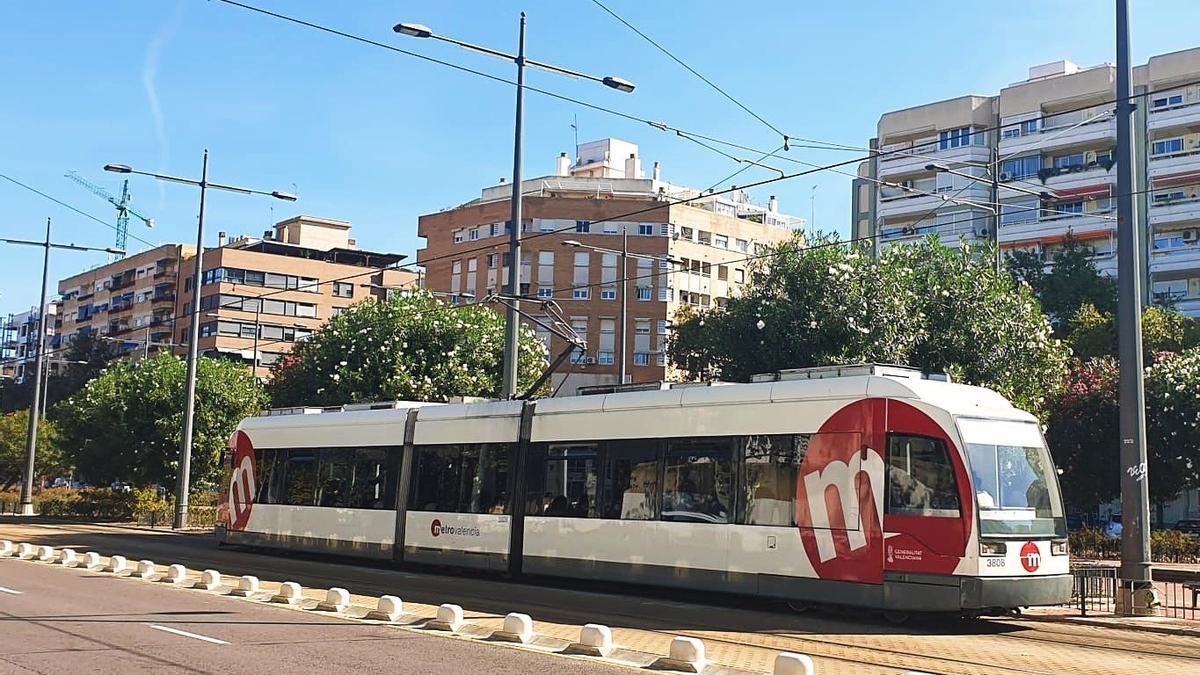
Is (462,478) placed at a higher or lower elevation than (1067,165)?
lower

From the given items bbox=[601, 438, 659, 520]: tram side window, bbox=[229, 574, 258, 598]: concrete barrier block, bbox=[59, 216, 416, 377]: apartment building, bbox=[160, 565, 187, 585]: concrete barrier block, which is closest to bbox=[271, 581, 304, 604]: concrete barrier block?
bbox=[229, 574, 258, 598]: concrete barrier block

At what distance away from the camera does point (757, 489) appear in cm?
1700

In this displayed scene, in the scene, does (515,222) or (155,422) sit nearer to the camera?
(515,222)

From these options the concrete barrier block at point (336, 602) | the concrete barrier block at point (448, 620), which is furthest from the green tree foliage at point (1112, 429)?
the concrete barrier block at point (448, 620)

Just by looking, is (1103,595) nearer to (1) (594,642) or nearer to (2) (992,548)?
(2) (992,548)

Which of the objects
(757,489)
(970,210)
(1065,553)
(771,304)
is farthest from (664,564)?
(970,210)

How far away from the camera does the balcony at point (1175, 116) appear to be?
6022 cm

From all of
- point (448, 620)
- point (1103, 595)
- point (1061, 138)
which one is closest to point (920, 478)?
point (1103, 595)

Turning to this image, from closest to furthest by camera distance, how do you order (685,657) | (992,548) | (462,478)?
(685,657)
(992,548)
(462,478)

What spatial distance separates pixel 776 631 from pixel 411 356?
25.3 meters

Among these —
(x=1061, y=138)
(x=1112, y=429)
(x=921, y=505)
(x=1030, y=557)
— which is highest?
(x=1061, y=138)

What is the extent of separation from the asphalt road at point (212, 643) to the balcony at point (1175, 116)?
56.4 meters

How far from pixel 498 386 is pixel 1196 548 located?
64.6 feet

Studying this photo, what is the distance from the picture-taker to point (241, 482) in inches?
1118
